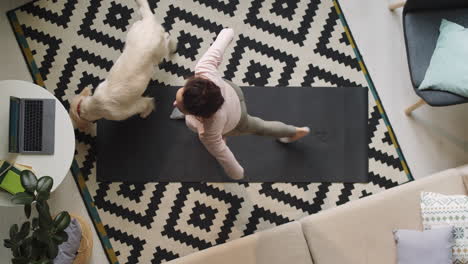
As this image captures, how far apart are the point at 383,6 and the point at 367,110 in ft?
2.40

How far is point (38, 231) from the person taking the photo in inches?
89.9

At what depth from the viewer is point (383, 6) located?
3215 mm

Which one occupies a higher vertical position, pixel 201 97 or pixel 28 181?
pixel 201 97

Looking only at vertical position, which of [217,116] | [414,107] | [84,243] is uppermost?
[217,116]

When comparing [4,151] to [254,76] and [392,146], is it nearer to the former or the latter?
[254,76]

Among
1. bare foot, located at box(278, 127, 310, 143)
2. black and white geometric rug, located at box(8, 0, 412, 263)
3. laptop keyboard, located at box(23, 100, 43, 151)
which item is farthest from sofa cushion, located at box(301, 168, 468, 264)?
laptop keyboard, located at box(23, 100, 43, 151)

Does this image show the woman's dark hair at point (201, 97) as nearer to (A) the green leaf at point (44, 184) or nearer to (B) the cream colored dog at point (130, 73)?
(B) the cream colored dog at point (130, 73)

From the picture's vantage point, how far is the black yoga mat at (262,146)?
3008 mm

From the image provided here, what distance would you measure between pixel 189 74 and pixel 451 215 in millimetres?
1766

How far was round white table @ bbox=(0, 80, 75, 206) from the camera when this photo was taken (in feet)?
8.27

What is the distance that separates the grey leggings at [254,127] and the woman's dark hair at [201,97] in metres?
0.45

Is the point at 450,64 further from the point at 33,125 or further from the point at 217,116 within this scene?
the point at 33,125

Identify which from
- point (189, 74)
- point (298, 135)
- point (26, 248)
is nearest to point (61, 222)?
point (26, 248)

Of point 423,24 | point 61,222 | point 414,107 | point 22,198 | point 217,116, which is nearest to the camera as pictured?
point 217,116
